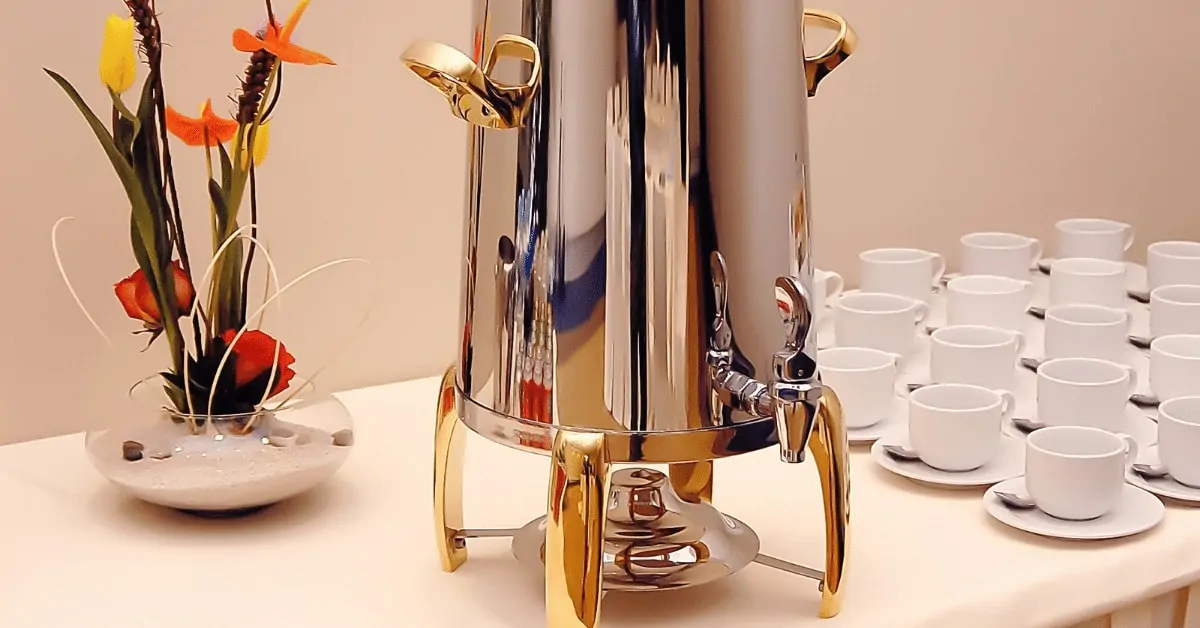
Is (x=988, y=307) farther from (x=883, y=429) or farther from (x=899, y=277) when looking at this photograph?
(x=883, y=429)

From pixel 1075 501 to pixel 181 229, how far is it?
569 mm

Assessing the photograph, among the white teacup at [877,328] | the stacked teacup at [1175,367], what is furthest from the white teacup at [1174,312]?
the white teacup at [877,328]

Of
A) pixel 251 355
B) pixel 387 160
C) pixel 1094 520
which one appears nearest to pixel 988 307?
pixel 1094 520

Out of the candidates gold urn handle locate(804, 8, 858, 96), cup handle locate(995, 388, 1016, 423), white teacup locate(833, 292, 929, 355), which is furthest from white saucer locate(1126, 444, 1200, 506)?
gold urn handle locate(804, 8, 858, 96)

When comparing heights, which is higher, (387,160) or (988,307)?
(387,160)

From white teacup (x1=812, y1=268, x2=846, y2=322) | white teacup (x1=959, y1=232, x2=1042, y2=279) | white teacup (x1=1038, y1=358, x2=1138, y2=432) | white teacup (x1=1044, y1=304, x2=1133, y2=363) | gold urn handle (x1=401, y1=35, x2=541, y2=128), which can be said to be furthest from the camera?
white teacup (x1=959, y1=232, x2=1042, y2=279)

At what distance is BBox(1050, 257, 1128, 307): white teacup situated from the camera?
1.23 meters

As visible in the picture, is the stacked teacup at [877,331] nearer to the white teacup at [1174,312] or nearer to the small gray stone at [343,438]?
the white teacup at [1174,312]

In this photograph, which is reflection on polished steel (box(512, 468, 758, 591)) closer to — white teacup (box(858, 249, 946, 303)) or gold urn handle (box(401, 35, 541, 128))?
gold urn handle (box(401, 35, 541, 128))

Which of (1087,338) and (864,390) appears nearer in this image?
(864,390)

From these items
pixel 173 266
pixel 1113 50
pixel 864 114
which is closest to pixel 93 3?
pixel 173 266

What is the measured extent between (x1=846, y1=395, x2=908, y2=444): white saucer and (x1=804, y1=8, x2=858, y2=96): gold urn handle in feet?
1.06

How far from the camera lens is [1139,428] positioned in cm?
97

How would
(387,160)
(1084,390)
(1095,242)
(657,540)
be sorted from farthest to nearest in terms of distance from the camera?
(1095,242)
(387,160)
(1084,390)
(657,540)
